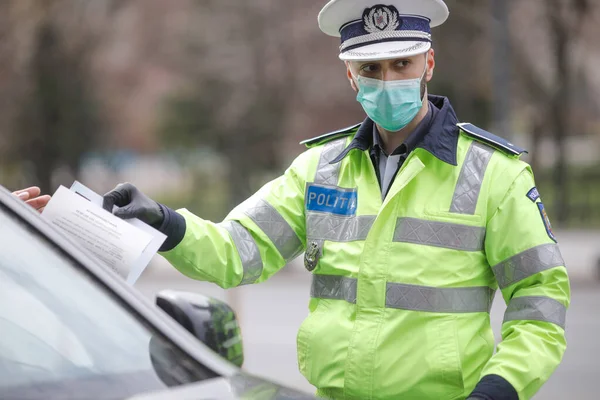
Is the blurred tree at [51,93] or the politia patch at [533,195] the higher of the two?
the politia patch at [533,195]

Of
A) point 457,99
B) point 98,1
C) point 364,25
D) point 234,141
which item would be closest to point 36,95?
point 98,1

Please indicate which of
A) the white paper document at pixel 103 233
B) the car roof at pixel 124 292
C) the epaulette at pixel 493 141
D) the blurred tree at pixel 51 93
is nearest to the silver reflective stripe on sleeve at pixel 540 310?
the epaulette at pixel 493 141

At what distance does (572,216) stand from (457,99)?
11.8 feet

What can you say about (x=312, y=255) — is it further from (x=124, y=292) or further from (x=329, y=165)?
(x=124, y=292)

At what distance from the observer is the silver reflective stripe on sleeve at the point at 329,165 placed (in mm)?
2783

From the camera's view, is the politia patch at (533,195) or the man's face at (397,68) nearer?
the politia patch at (533,195)

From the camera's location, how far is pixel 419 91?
9.00 feet

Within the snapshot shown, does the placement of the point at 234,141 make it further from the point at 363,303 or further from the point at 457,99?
the point at 363,303

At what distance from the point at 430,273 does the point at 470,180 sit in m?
0.28

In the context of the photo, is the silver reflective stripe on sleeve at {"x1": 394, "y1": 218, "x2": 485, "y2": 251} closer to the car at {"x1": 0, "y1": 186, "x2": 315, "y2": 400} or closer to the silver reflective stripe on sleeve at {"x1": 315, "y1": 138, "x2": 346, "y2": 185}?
the silver reflective stripe on sleeve at {"x1": 315, "y1": 138, "x2": 346, "y2": 185}

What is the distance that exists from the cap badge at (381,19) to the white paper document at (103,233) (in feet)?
2.85

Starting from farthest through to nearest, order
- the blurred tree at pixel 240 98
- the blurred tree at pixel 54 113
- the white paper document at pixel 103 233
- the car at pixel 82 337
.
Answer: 1. the blurred tree at pixel 240 98
2. the blurred tree at pixel 54 113
3. the white paper document at pixel 103 233
4. the car at pixel 82 337

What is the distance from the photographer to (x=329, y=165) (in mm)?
2826

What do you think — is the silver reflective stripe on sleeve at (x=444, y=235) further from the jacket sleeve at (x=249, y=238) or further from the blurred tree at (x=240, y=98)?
the blurred tree at (x=240, y=98)
